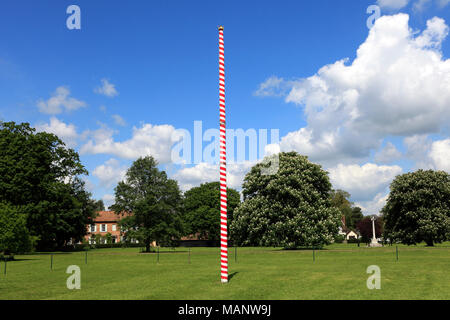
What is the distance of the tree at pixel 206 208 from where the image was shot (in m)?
106

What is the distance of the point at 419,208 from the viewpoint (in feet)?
199

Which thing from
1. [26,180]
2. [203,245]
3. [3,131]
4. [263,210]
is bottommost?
[203,245]

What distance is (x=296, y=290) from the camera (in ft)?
58.7

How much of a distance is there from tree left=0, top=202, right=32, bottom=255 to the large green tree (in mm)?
6524

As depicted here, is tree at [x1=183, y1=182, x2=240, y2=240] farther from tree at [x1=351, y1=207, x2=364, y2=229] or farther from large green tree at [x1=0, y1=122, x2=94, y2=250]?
tree at [x1=351, y1=207, x2=364, y2=229]

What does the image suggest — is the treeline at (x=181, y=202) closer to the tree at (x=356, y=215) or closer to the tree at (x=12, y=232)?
the tree at (x=12, y=232)

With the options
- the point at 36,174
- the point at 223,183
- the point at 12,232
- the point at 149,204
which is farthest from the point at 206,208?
the point at 223,183

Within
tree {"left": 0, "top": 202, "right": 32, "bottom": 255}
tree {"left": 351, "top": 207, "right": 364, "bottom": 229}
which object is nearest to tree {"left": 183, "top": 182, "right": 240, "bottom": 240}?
tree {"left": 0, "top": 202, "right": 32, "bottom": 255}

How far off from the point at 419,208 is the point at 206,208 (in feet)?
182

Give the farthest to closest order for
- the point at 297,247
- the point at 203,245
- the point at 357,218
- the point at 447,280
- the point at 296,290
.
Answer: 1. the point at 357,218
2. the point at 203,245
3. the point at 297,247
4. the point at 447,280
5. the point at 296,290
